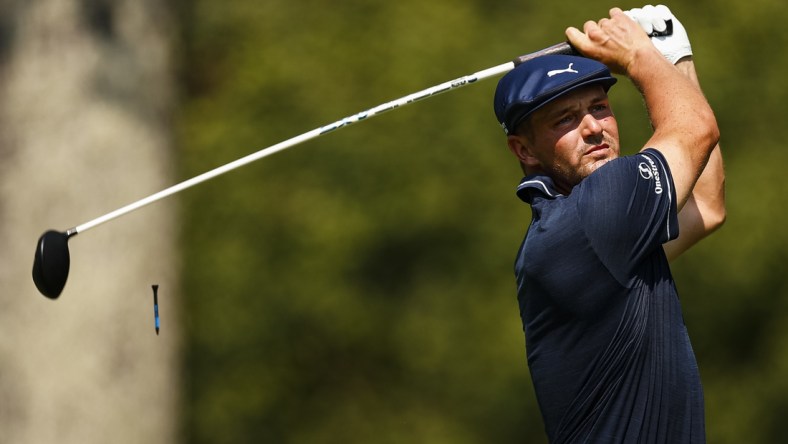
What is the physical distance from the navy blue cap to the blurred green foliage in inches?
131

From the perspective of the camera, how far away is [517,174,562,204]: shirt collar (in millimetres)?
3566

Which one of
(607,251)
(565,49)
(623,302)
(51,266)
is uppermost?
(565,49)

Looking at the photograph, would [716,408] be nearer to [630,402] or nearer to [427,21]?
[427,21]

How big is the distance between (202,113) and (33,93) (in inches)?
83.0

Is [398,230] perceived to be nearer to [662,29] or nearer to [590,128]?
[662,29]

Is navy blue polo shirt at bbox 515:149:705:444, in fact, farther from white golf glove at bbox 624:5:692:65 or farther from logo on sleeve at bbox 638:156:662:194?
white golf glove at bbox 624:5:692:65

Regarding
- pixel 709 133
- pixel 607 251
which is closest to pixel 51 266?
pixel 607 251

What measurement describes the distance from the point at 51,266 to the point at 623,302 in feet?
5.40

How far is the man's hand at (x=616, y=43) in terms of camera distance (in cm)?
366

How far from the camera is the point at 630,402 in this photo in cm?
337

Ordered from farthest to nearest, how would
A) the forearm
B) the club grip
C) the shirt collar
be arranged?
1. the forearm
2. the club grip
3. the shirt collar

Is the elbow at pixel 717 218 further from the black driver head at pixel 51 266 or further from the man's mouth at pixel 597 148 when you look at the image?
the black driver head at pixel 51 266

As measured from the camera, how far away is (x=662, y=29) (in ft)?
12.9

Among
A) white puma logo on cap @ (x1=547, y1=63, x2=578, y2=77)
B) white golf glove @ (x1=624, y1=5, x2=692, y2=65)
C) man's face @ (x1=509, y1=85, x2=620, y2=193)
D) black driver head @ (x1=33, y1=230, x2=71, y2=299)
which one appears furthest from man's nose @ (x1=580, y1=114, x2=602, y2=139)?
black driver head @ (x1=33, y1=230, x2=71, y2=299)
